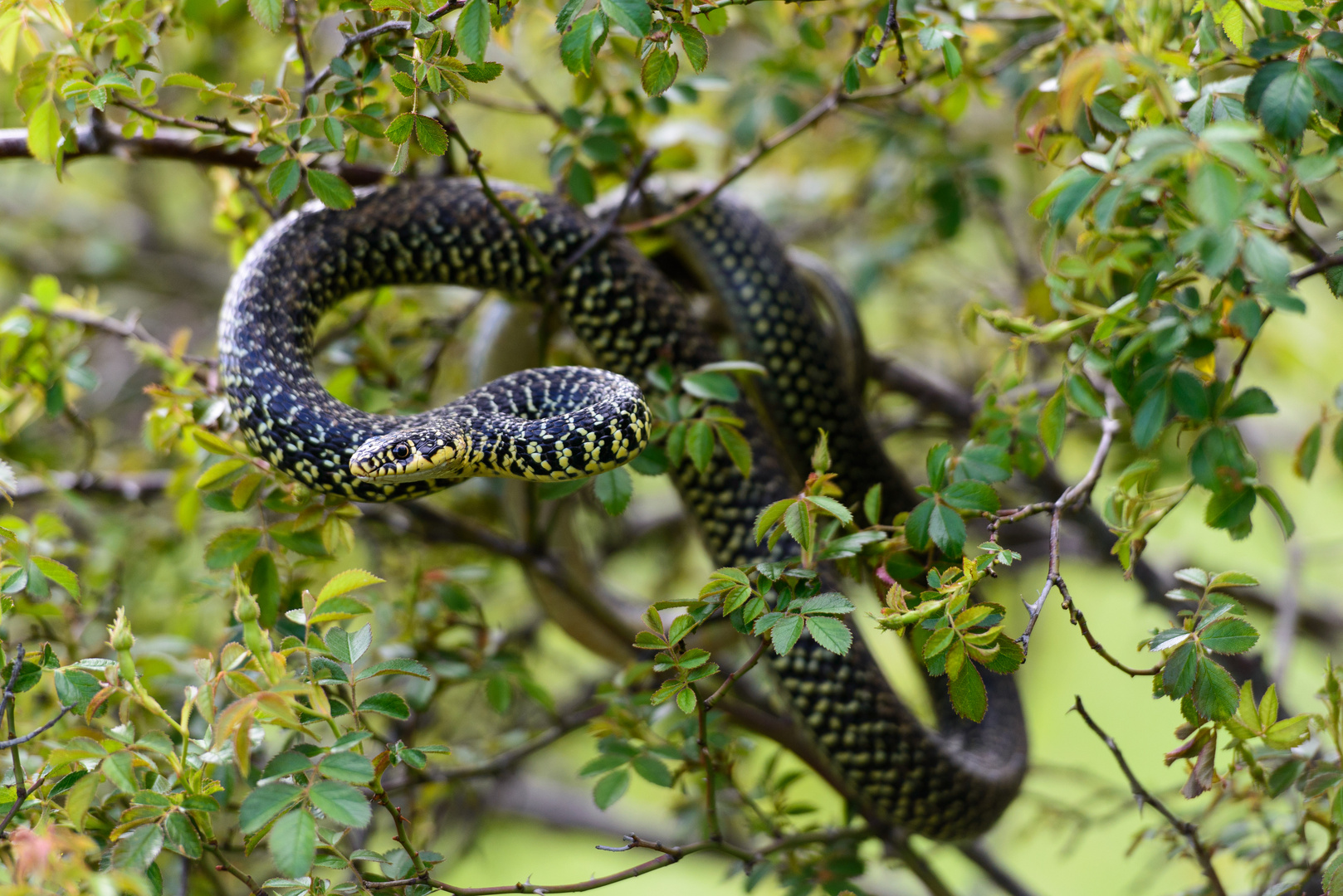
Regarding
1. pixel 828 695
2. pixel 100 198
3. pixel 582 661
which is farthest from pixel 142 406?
pixel 828 695

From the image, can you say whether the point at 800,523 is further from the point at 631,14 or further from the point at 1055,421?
the point at 631,14

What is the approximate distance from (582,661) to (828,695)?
3.28m

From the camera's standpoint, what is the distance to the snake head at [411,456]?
48.5 inches

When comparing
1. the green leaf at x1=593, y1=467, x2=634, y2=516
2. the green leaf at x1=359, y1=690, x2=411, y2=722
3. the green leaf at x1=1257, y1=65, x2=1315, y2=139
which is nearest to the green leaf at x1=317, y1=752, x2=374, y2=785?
the green leaf at x1=359, y1=690, x2=411, y2=722

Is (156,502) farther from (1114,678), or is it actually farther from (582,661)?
(1114,678)

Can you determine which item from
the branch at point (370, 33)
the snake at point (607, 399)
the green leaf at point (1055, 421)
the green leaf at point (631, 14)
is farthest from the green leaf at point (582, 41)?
the green leaf at point (1055, 421)

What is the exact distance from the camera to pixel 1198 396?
1137 millimetres

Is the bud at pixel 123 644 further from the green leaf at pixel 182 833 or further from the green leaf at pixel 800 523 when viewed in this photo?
the green leaf at pixel 800 523

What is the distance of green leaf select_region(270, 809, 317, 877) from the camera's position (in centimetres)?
91

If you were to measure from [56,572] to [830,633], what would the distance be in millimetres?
938

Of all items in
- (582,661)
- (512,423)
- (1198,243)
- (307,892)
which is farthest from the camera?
(582,661)

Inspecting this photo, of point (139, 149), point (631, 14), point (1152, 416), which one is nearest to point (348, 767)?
point (631, 14)

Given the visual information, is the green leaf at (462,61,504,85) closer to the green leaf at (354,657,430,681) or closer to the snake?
the snake

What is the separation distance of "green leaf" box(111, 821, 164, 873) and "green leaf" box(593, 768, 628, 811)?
22.8 inches
